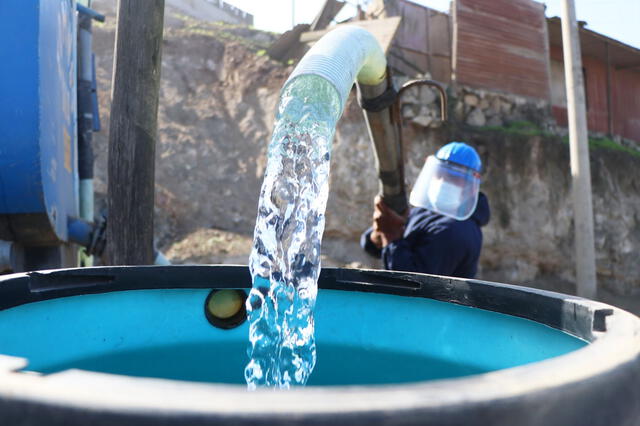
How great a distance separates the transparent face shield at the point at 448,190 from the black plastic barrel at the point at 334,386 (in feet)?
4.44

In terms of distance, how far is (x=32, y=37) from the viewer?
241 cm

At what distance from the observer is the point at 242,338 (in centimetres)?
126

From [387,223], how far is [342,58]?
3.84 ft

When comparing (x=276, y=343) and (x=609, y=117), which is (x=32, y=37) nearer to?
(x=276, y=343)

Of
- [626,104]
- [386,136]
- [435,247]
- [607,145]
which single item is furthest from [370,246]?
[626,104]

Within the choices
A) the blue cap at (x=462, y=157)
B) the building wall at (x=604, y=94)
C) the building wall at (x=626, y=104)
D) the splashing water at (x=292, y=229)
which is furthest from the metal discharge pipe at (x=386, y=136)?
the building wall at (x=626, y=104)

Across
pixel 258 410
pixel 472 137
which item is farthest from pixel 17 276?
pixel 472 137

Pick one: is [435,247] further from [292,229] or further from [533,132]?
[533,132]

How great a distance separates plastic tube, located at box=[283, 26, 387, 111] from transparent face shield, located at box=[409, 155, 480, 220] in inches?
33.1

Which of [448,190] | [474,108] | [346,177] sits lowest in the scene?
[448,190]

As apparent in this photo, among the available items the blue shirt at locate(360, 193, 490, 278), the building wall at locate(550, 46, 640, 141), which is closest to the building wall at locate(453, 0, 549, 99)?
the building wall at locate(550, 46, 640, 141)

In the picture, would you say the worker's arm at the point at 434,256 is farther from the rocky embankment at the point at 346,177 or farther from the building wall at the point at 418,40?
the building wall at the point at 418,40

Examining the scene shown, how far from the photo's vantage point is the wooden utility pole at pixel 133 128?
2.30 meters

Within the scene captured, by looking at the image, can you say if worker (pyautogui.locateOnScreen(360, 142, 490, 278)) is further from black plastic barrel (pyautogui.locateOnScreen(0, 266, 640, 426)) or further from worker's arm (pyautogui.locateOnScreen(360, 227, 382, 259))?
black plastic barrel (pyautogui.locateOnScreen(0, 266, 640, 426))
